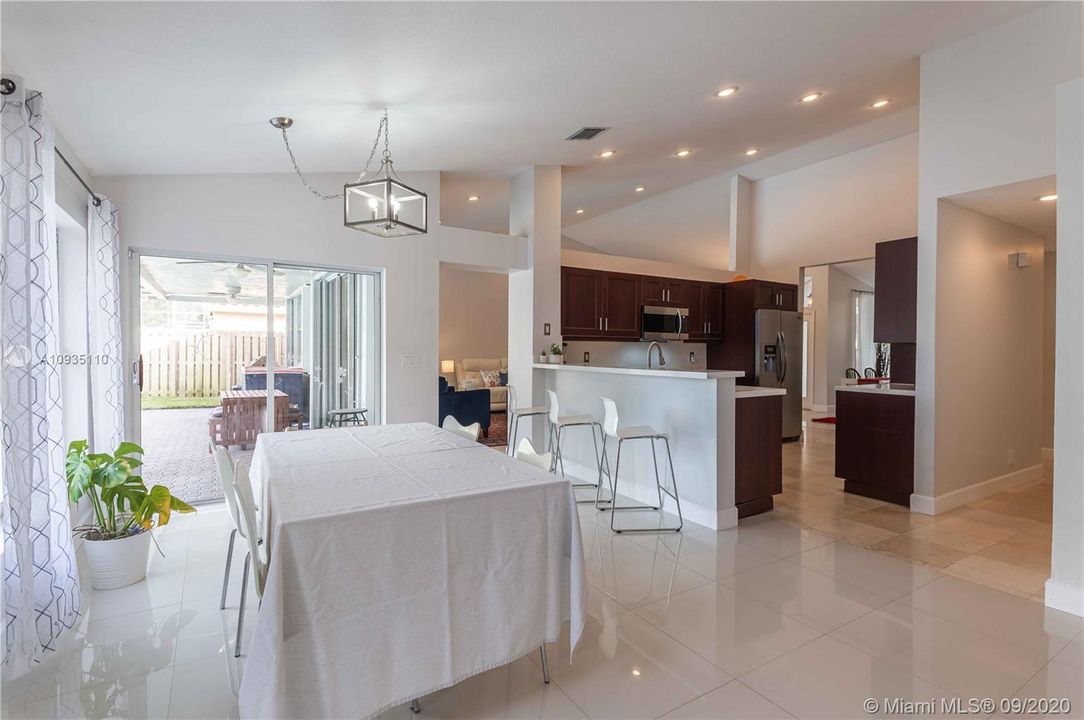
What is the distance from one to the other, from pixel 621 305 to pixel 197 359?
434cm

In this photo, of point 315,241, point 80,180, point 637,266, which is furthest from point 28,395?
point 637,266

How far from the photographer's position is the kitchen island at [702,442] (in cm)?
372

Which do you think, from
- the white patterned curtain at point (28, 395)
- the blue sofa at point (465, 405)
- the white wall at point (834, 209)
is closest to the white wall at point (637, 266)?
the white wall at point (834, 209)

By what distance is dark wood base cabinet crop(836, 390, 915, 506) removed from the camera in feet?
13.7

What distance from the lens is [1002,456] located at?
4.61 meters

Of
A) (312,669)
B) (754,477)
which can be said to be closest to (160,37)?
(312,669)

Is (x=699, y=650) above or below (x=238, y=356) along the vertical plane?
below

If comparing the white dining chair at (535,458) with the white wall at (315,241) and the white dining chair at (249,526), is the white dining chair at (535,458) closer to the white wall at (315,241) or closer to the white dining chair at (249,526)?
the white dining chair at (249,526)

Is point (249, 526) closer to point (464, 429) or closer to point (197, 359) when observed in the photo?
point (464, 429)

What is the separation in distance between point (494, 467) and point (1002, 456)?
4.73 metres

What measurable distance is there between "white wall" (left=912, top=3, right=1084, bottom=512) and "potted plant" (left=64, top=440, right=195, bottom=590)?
16.1ft

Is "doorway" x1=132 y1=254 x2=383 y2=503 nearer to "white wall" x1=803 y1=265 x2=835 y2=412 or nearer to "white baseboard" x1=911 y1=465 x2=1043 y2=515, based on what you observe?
"white baseboard" x1=911 y1=465 x2=1043 y2=515

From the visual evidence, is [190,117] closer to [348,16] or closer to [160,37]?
[160,37]

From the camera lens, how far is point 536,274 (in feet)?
18.6
